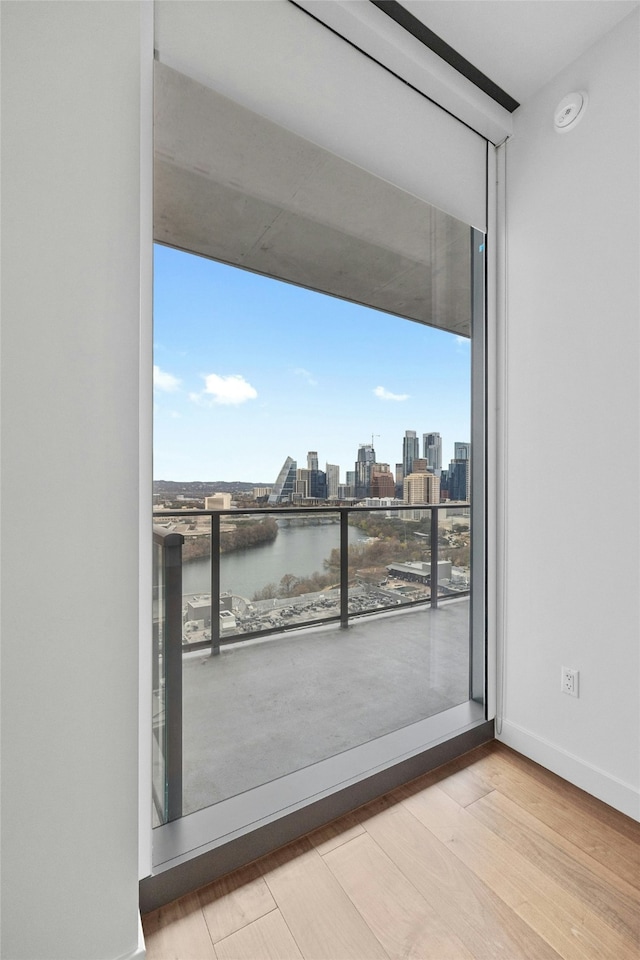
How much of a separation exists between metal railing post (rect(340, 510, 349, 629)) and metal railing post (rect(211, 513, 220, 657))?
0.50 meters

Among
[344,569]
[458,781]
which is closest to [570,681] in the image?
[458,781]

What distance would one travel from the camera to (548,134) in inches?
69.6

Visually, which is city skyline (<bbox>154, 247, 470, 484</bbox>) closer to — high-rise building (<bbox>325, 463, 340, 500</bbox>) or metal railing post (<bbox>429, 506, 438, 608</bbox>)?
high-rise building (<bbox>325, 463, 340, 500</bbox>)

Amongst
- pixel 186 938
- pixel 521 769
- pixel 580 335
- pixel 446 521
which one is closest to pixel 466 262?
pixel 580 335

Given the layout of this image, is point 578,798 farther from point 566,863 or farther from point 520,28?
point 520,28

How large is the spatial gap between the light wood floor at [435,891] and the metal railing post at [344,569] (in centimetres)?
63

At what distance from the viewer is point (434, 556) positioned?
6.48ft

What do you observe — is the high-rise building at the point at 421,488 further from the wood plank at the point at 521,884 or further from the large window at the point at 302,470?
the wood plank at the point at 521,884

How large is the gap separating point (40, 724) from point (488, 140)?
2.55 m

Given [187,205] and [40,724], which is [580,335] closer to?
[187,205]

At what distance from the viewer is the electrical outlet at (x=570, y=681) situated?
1.67 metres

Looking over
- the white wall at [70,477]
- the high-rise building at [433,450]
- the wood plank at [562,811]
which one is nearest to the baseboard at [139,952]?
the white wall at [70,477]

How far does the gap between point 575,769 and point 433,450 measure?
4.25ft

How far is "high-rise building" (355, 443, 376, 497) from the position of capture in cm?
172
